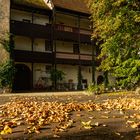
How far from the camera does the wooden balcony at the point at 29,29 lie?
34625 millimetres

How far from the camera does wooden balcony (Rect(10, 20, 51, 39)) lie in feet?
114

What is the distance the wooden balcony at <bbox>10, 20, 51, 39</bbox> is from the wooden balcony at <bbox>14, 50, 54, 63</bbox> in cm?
177

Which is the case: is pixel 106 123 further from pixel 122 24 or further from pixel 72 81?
pixel 72 81

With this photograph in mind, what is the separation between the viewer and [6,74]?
32.6 m

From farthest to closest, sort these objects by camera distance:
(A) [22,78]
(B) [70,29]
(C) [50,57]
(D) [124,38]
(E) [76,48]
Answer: (E) [76,48] → (B) [70,29] → (C) [50,57] → (A) [22,78] → (D) [124,38]

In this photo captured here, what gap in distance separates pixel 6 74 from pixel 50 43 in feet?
27.7

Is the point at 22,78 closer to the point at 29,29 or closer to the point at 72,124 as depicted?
the point at 29,29

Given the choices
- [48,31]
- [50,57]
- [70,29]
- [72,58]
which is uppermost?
[70,29]

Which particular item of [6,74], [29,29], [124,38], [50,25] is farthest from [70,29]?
[124,38]

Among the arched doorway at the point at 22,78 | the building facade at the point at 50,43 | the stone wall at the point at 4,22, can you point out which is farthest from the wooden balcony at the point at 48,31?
the arched doorway at the point at 22,78

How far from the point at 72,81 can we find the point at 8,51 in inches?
418

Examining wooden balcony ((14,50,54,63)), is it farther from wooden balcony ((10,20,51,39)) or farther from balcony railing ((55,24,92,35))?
balcony railing ((55,24,92,35))

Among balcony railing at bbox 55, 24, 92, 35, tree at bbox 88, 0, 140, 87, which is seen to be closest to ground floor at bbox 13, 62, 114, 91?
balcony railing at bbox 55, 24, 92, 35

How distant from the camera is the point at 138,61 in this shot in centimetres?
1508
